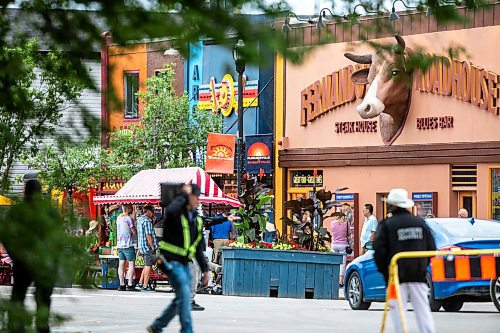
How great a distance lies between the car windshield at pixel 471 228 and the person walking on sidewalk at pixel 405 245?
703 centimetres

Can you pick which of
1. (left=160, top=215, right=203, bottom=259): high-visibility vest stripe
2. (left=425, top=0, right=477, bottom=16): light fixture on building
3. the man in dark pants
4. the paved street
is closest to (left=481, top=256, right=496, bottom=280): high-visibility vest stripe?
the paved street

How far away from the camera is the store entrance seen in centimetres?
3241

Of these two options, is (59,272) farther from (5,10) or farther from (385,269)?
(385,269)

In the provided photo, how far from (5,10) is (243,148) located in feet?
109

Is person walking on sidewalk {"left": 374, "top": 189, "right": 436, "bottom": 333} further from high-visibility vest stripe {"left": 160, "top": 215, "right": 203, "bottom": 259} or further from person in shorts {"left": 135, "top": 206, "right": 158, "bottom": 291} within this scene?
person in shorts {"left": 135, "top": 206, "right": 158, "bottom": 291}

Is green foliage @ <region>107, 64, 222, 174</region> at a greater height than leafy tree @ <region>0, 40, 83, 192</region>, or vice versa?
green foliage @ <region>107, 64, 222, 174</region>

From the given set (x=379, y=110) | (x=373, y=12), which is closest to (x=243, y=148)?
(x=379, y=110)

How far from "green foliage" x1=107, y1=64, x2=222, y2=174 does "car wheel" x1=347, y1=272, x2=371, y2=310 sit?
16268 mm

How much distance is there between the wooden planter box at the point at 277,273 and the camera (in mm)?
25531

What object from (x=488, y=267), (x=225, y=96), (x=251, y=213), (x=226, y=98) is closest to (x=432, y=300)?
(x=488, y=267)

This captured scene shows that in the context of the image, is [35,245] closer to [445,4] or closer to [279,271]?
[445,4]

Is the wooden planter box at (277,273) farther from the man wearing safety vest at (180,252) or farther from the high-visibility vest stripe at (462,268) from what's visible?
the man wearing safety vest at (180,252)

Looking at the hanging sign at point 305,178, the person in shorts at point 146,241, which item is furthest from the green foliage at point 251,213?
the hanging sign at point 305,178

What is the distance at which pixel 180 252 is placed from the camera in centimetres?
1429
